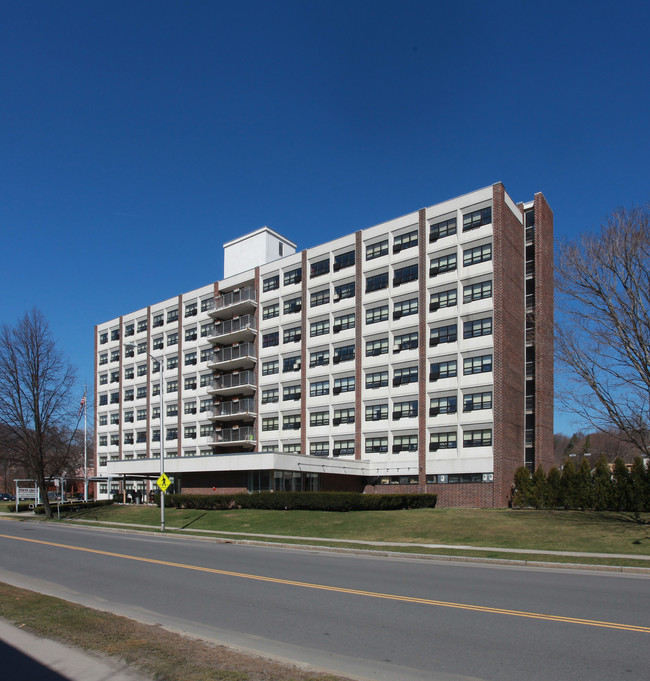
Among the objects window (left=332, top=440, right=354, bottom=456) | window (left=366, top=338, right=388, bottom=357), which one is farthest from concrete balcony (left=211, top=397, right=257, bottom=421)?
window (left=366, top=338, right=388, bottom=357)

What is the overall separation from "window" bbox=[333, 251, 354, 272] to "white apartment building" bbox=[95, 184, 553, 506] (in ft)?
0.33

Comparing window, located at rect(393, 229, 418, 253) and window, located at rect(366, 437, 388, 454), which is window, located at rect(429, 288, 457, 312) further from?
window, located at rect(366, 437, 388, 454)

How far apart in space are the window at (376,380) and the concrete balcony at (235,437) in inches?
521

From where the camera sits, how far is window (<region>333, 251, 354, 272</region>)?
48.9m

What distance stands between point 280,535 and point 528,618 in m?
20.1

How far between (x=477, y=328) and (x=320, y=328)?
14.0 meters

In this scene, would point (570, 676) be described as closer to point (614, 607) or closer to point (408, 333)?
point (614, 607)

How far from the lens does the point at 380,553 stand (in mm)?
20812

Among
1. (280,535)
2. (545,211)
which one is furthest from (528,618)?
(545,211)

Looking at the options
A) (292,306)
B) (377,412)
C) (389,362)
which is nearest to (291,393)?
(292,306)

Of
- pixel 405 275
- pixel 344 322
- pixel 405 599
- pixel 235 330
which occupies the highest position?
pixel 405 275

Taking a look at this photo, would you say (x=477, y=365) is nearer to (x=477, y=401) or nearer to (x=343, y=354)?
(x=477, y=401)

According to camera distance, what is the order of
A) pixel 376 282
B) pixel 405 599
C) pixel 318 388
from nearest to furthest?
pixel 405 599 → pixel 376 282 → pixel 318 388

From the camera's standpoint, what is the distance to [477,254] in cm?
4156
